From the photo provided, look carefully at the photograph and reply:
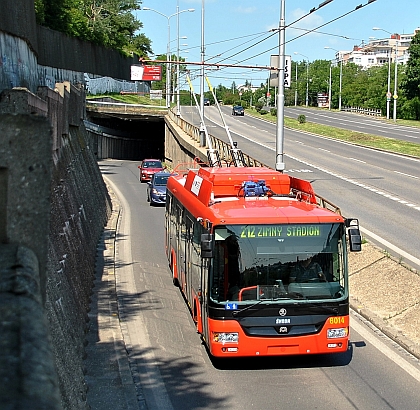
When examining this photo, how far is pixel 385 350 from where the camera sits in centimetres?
1095

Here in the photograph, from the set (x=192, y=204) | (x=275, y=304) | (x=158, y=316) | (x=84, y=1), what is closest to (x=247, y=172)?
(x=192, y=204)

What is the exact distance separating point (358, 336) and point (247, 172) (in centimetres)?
379

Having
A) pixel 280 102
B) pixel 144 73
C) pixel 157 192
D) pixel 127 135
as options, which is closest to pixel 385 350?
pixel 280 102

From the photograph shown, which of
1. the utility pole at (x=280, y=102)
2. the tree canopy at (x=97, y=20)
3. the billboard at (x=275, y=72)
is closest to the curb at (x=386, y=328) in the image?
the utility pole at (x=280, y=102)

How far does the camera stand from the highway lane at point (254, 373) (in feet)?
29.1

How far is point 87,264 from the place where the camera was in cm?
1545

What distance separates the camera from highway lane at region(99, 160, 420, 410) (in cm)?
887

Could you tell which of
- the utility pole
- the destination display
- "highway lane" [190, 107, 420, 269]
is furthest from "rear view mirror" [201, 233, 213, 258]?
the utility pole

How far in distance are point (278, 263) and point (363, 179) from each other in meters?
23.1

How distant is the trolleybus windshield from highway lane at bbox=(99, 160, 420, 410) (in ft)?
3.72

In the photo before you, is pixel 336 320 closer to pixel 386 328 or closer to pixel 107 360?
pixel 386 328

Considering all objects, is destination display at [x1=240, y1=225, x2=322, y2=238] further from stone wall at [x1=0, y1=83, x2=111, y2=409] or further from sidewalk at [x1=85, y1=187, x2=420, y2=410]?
stone wall at [x1=0, y1=83, x2=111, y2=409]

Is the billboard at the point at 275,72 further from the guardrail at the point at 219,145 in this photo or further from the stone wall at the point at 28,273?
the stone wall at the point at 28,273

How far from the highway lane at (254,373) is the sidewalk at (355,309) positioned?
21 cm
